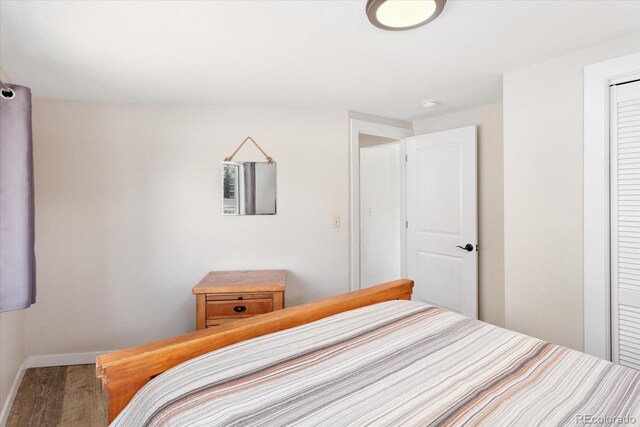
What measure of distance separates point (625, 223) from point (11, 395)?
3.87 metres

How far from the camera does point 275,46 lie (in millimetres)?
1729

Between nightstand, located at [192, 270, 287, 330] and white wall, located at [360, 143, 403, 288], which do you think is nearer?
nightstand, located at [192, 270, 287, 330]

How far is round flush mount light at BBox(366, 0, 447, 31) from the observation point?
131 cm

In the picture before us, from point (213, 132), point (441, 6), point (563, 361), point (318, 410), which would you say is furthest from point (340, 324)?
point (213, 132)

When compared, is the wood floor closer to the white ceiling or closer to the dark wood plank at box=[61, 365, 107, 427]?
the dark wood plank at box=[61, 365, 107, 427]

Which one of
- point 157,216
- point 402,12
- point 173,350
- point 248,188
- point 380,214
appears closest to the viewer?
point 173,350

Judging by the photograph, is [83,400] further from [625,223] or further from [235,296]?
[625,223]

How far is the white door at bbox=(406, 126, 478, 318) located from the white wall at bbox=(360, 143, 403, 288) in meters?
0.75

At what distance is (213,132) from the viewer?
2.80 meters

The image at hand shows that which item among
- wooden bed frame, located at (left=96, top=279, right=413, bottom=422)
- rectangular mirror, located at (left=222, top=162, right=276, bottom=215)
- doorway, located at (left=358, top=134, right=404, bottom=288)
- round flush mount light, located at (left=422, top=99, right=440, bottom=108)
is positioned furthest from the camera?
doorway, located at (left=358, top=134, right=404, bottom=288)

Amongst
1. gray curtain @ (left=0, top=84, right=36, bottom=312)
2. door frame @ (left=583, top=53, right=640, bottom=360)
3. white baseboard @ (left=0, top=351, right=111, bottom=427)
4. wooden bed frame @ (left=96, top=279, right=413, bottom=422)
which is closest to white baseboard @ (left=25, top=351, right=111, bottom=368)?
white baseboard @ (left=0, top=351, right=111, bottom=427)

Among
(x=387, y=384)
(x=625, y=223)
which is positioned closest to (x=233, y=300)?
(x=387, y=384)

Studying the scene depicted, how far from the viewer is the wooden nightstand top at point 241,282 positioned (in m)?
2.31

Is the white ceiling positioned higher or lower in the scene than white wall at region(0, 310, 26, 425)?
higher
